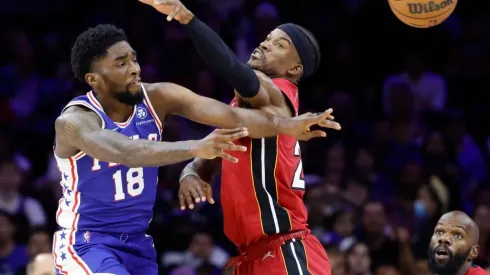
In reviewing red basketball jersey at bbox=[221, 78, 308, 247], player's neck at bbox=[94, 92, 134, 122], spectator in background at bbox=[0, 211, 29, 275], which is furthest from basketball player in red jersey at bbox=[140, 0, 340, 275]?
spectator in background at bbox=[0, 211, 29, 275]

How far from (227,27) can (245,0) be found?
58 centimetres

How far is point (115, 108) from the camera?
564 centimetres

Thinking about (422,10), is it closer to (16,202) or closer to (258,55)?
(258,55)

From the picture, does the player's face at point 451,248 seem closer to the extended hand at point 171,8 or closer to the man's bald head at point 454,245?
the man's bald head at point 454,245

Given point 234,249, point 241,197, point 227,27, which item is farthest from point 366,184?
point 241,197

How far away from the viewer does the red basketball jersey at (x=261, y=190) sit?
582 centimetres

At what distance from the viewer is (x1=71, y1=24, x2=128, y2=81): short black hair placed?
5.61 m

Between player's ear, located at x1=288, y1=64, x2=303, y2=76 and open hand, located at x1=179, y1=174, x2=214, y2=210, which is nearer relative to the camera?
open hand, located at x1=179, y1=174, x2=214, y2=210

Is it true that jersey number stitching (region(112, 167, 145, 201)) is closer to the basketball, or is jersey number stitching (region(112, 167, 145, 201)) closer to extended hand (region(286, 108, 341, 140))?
extended hand (region(286, 108, 341, 140))

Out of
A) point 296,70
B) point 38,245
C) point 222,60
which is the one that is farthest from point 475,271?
point 38,245

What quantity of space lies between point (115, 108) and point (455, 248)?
2.41m

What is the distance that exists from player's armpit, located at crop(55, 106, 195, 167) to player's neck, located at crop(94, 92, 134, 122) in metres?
0.18

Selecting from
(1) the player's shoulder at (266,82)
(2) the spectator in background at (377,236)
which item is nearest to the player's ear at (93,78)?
(1) the player's shoulder at (266,82)

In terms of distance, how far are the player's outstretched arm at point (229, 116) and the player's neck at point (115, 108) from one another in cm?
18
